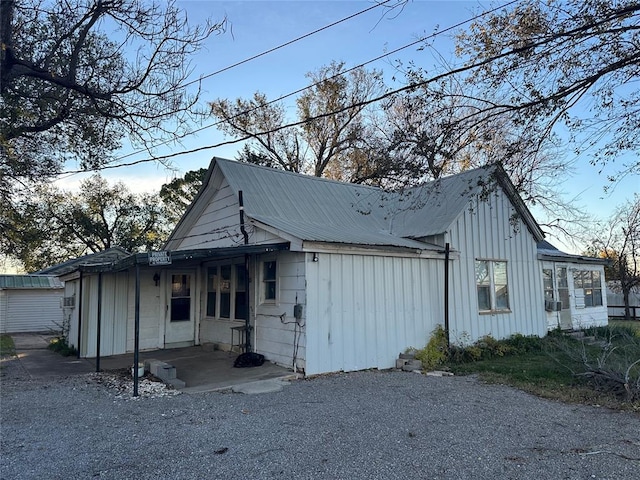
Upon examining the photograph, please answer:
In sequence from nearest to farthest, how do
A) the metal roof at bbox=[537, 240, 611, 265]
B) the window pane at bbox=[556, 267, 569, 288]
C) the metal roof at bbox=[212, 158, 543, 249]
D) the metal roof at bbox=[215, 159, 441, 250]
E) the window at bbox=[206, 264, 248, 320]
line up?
the metal roof at bbox=[215, 159, 441, 250], the metal roof at bbox=[212, 158, 543, 249], the window at bbox=[206, 264, 248, 320], the metal roof at bbox=[537, 240, 611, 265], the window pane at bbox=[556, 267, 569, 288]

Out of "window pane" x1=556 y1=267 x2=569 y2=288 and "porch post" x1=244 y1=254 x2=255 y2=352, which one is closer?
"porch post" x1=244 y1=254 x2=255 y2=352

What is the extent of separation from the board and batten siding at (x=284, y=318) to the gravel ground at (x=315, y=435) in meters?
1.14

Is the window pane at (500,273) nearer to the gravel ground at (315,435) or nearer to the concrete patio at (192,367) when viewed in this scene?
the gravel ground at (315,435)

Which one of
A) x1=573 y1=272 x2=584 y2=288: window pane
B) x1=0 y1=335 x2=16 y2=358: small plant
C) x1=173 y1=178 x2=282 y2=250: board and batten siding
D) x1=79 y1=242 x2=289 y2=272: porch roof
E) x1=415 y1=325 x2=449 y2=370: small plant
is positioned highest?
x1=173 y1=178 x2=282 y2=250: board and batten siding

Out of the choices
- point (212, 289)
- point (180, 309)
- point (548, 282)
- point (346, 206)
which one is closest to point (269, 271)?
point (212, 289)

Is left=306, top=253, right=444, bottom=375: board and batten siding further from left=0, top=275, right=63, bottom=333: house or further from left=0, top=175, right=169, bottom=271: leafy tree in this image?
left=0, top=175, right=169, bottom=271: leafy tree

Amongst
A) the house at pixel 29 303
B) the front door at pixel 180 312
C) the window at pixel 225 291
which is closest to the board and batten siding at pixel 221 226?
the window at pixel 225 291

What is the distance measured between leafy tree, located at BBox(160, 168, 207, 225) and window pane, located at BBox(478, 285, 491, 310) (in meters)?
20.1

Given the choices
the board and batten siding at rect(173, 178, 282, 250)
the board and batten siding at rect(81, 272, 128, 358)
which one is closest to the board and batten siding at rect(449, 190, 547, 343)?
the board and batten siding at rect(173, 178, 282, 250)

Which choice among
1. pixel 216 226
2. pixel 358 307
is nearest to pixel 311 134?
pixel 216 226

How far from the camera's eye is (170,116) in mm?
10172

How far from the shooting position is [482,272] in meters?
12.2

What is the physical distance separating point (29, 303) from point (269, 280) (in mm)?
18565

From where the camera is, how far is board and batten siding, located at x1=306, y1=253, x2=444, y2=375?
859cm
